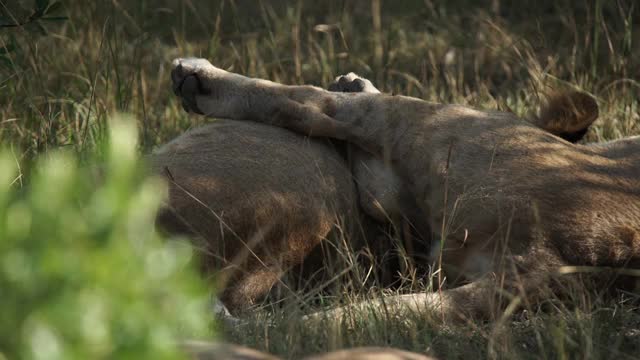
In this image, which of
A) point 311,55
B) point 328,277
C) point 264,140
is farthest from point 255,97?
point 311,55

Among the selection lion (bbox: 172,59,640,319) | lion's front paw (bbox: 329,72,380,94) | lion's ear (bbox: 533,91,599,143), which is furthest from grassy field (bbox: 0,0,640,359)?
lion's ear (bbox: 533,91,599,143)

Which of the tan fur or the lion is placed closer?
the lion

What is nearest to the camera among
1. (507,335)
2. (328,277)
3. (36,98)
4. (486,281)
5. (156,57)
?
(507,335)

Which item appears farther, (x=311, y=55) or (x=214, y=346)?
(x=311, y=55)

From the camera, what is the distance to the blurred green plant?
114 cm

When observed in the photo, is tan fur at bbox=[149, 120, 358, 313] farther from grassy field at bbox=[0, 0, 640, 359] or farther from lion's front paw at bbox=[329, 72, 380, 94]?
lion's front paw at bbox=[329, 72, 380, 94]

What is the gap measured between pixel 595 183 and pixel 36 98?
2309 millimetres

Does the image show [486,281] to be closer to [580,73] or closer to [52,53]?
[580,73]

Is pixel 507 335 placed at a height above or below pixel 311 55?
above

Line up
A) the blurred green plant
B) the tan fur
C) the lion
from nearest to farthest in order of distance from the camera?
the blurred green plant → the lion → the tan fur

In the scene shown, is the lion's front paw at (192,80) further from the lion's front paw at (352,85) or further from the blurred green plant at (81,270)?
the blurred green plant at (81,270)

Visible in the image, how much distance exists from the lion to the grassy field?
4.9 inches

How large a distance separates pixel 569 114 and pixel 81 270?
252 centimetres

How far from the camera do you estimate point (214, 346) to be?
1659 millimetres
